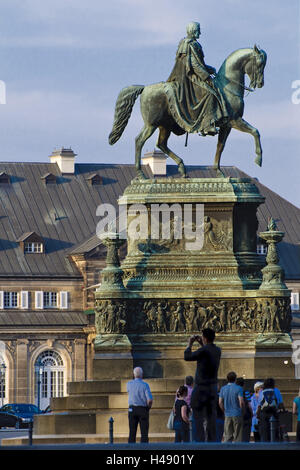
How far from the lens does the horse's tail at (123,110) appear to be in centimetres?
4316

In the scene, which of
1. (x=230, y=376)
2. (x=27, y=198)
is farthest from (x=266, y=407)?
(x=27, y=198)

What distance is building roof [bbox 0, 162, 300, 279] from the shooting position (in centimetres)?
11562

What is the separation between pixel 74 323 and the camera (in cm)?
11906

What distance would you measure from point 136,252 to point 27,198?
242ft

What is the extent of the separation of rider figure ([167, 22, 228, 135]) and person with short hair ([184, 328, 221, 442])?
11.9 meters

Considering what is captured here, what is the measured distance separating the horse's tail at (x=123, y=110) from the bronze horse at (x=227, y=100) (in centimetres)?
21

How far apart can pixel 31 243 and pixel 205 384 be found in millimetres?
85615

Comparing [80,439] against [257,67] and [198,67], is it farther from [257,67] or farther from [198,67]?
[257,67]

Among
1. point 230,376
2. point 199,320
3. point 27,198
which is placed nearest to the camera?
point 230,376

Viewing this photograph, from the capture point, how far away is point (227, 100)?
42031 millimetres

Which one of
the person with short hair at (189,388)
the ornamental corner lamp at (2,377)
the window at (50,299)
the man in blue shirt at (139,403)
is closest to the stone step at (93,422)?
the person with short hair at (189,388)

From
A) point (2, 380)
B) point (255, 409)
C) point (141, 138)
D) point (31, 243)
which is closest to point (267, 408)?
point (255, 409)
